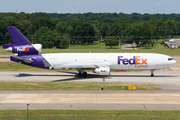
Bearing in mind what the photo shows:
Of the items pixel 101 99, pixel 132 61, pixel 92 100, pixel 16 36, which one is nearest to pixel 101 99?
pixel 101 99

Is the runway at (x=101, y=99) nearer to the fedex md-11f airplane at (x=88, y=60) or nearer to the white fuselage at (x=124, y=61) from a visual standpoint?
the white fuselage at (x=124, y=61)

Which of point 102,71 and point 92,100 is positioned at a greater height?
point 102,71

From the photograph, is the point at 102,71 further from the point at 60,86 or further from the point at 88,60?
the point at 60,86

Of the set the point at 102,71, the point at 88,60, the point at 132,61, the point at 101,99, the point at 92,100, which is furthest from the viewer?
the point at 88,60

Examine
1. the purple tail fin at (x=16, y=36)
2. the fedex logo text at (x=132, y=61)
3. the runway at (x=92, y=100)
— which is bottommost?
the runway at (x=92, y=100)

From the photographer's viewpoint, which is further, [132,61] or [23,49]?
[23,49]

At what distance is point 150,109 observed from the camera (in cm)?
3114

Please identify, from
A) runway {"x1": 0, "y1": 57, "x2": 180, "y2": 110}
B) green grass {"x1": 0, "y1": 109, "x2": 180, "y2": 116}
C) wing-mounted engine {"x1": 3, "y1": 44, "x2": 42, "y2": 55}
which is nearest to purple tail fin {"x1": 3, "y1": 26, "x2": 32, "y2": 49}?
wing-mounted engine {"x1": 3, "y1": 44, "x2": 42, "y2": 55}

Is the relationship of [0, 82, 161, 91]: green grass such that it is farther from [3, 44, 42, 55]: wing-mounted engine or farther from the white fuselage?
[3, 44, 42, 55]: wing-mounted engine

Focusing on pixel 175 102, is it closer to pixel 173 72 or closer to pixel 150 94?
pixel 150 94

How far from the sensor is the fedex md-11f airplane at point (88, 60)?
170 feet

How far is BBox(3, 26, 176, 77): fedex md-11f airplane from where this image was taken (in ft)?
170

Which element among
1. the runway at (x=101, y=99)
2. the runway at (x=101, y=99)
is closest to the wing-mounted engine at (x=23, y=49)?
the runway at (x=101, y=99)

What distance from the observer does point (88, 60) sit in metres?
52.5
